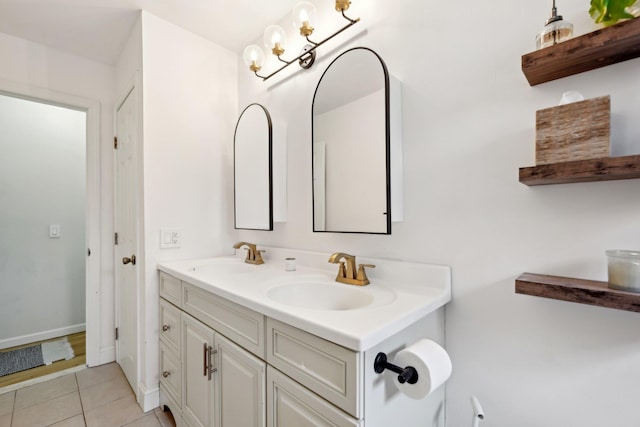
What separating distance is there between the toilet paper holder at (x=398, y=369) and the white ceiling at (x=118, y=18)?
178 cm

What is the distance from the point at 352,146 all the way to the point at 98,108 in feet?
6.75

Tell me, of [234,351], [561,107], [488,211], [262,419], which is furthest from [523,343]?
[234,351]

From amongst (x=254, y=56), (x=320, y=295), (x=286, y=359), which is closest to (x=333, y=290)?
(x=320, y=295)

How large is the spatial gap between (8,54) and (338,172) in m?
2.28

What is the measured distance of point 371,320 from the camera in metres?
0.77

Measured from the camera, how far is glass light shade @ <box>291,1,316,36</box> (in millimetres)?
1386

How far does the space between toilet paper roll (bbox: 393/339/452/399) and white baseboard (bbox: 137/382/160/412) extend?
5.21 feet

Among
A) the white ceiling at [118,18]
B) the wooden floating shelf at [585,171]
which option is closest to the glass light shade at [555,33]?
the wooden floating shelf at [585,171]

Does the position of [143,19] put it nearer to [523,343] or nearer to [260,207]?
[260,207]

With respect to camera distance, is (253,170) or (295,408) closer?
(295,408)

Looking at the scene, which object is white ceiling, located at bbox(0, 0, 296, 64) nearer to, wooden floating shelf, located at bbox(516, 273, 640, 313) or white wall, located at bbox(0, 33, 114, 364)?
white wall, located at bbox(0, 33, 114, 364)

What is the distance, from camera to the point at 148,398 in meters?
1.67

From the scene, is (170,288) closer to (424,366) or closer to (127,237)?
(127,237)

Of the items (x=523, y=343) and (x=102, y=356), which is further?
(x=102, y=356)
